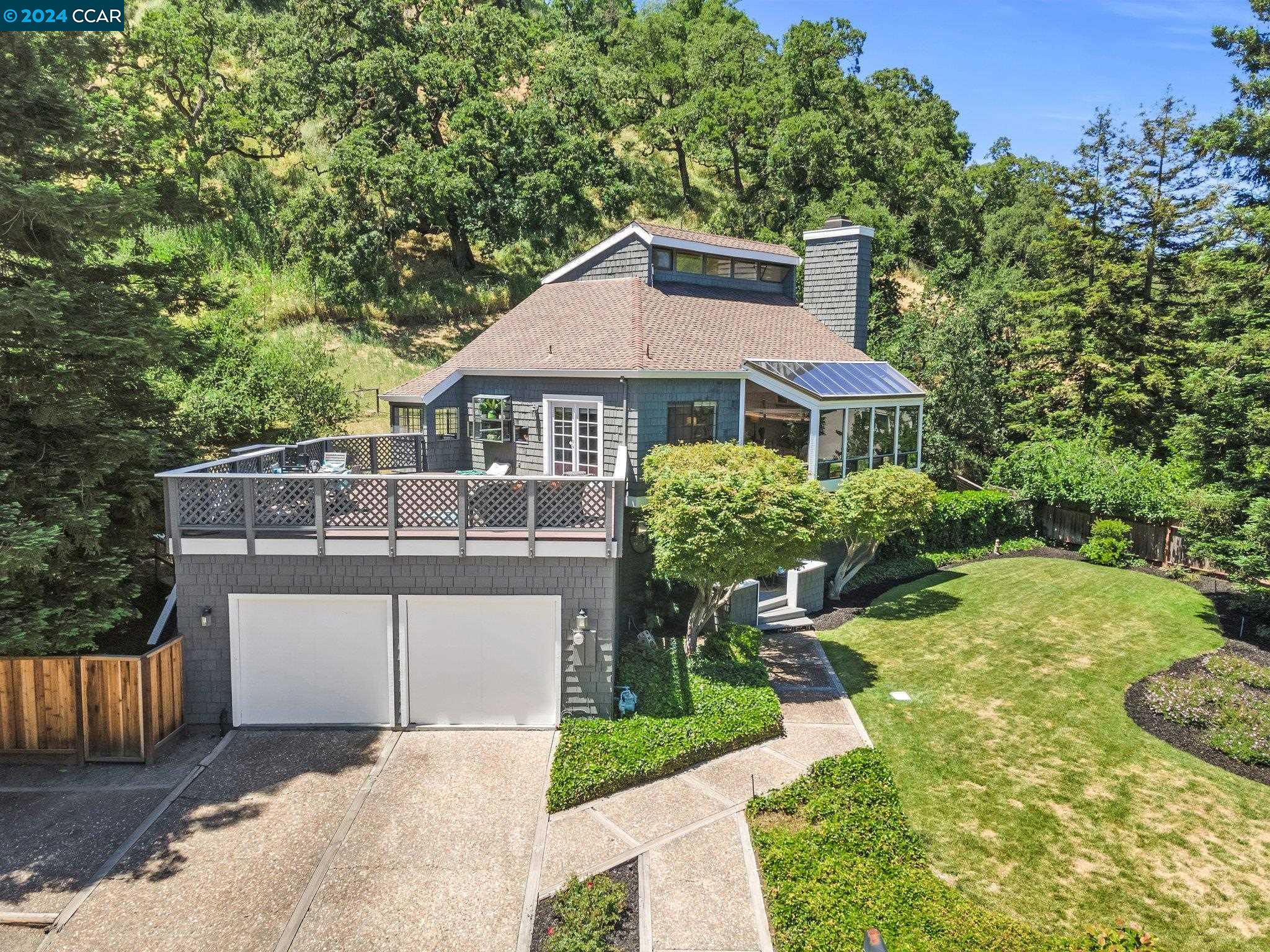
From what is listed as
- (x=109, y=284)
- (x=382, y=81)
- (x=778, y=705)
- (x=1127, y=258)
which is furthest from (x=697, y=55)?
(x=778, y=705)

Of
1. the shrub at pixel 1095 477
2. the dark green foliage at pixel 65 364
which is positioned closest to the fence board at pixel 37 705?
the dark green foliage at pixel 65 364

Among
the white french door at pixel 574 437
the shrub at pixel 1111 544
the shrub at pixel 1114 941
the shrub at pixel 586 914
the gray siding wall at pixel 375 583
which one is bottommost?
the shrub at pixel 586 914

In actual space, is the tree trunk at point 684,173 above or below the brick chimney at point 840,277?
above

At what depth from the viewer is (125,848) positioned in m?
8.54

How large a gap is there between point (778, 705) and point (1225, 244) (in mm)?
24523

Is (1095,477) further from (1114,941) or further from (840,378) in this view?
(1114,941)

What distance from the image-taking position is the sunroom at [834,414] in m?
17.3

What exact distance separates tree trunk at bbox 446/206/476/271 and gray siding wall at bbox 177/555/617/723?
2742cm

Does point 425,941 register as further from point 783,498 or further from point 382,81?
point 382,81

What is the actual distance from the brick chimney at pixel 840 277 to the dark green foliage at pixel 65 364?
711 inches

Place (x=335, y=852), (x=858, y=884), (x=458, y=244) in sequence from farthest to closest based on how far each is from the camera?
(x=458, y=244), (x=335, y=852), (x=858, y=884)

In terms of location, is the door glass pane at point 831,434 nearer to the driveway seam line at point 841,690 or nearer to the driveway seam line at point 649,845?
the driveway seam line at point 841,690

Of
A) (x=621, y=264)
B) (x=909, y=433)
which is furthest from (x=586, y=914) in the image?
(x=909, y=433)

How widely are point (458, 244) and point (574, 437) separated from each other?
2598 cm
